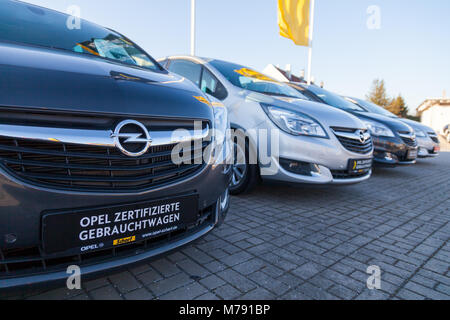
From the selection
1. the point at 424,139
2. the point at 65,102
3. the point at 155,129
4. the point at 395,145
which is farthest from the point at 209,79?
the point at 424,139

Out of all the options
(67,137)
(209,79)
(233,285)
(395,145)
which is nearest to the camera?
(67,137)

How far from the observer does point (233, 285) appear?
1.87 m

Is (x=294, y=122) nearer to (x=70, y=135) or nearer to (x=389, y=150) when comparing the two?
(x=70, y=135)

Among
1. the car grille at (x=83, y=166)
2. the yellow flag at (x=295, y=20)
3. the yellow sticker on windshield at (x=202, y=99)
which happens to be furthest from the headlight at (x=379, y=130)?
the yellow flag at (x=295, y=20)

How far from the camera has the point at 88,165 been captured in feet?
4.49

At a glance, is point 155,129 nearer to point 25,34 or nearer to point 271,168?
point 25,34

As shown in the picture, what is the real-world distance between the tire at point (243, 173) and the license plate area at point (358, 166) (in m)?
1.07

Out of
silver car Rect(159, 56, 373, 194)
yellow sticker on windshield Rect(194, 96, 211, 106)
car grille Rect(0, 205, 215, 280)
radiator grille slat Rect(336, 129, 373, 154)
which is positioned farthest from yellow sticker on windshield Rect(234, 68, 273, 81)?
car grille Rect(0, 205, 215, 280)

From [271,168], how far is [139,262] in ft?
6.94

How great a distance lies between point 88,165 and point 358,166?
3134mm

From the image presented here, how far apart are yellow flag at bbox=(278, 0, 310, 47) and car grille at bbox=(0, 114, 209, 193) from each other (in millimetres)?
11496

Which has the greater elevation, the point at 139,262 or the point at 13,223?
the point at 13,223

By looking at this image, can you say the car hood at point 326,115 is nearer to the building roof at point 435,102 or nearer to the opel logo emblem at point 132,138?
the opel logo emblem at point 132,138

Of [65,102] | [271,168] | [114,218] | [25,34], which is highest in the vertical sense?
[25,34]
